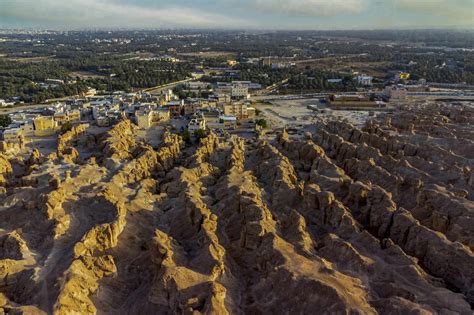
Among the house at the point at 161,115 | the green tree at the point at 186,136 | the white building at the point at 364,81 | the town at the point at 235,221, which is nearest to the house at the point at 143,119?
the town at the point at 235,221

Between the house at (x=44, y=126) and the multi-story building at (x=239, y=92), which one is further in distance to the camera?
the multi-story building at (x=239, y=92)

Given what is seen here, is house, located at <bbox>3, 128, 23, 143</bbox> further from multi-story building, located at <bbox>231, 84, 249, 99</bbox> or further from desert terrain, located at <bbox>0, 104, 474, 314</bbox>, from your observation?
multi-story building, located at <bbox>231, 84, 249, 99</bbox>

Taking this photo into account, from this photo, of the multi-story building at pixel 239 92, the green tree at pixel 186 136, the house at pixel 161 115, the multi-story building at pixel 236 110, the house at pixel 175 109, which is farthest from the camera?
the multi-story building at pixel 239 92

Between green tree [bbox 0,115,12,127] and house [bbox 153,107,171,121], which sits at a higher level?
house [bbox 153,107,171,121]

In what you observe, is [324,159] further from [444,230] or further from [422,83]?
[422,83]

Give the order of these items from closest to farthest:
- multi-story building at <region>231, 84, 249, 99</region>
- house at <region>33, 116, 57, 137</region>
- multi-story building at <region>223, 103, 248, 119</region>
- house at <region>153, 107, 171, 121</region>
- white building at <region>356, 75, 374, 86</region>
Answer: house at <region>33, 116, 57, 137</region> → house at <region>153, 107, 171, 121</region> → multi-story building at <region>223, 103, 248, 119</region> → multi-story building at <region>231, 84, 249, 99</region> → white building at <region>356, 75, 374, 86</region>

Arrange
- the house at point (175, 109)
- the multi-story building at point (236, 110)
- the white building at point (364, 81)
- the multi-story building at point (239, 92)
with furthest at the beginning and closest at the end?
the white building at point (364, 81), the multi-story building at point (239, 92), the house at point (175, 109), the multi-story building at point (236, 110)

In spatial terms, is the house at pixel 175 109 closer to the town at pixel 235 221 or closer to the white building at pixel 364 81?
the town at pixel 235 221

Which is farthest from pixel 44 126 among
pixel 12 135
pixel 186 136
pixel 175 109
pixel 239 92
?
pixel 239 92

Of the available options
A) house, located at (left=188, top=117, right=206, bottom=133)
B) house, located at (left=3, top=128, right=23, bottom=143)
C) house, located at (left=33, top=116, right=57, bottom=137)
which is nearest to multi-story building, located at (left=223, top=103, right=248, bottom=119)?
house, located at (left=188, top=117, right=206, bottom=133)
